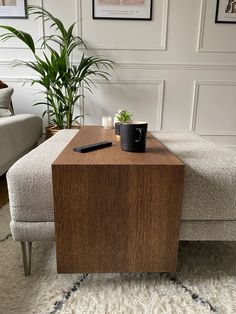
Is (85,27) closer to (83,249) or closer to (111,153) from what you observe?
(111,153)

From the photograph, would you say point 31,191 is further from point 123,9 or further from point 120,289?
point 123,9

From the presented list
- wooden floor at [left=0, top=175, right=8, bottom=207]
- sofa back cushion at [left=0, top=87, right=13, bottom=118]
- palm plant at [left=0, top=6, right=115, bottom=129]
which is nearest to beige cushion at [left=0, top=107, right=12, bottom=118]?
sofa back cushion at [left=0, top=87, right=13, bottom=118]

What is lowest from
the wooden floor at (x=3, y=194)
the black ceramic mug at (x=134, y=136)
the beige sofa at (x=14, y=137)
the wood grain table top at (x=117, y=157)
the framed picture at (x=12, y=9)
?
the wooden floor at (x=3, y=194)

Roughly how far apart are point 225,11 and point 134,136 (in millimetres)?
1874

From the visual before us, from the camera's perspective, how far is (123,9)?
1959 millimetres

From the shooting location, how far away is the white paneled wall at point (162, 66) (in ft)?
6.51

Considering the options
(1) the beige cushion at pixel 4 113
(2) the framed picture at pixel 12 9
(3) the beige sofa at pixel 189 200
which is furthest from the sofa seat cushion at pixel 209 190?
(2) the framed picture at pixel 12 9

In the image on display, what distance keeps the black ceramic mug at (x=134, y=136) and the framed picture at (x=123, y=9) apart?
1.61 metres

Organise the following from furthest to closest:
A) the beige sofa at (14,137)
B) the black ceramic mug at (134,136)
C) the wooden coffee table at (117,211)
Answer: the beige sofa at (14,137) < the black ceramic mug at (134,136) < the wooden coffee table at (117,211)

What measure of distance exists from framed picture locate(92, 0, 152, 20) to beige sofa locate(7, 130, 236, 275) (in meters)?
1.69

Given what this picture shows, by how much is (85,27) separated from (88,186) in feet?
5.86

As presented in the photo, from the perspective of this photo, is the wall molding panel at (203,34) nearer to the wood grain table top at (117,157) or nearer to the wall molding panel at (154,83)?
the wall molding panel at (154,83)

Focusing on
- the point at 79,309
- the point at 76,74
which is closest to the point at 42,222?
the point at 79,309

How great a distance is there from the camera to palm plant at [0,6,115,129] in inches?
67.6
